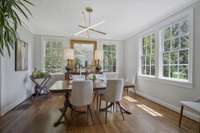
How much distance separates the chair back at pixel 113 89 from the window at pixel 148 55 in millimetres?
2027

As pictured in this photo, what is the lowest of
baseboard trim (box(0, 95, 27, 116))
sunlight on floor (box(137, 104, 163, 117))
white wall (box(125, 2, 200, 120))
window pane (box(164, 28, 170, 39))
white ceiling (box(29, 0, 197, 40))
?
sunlight on floor (box(137, 104, 163, 117))

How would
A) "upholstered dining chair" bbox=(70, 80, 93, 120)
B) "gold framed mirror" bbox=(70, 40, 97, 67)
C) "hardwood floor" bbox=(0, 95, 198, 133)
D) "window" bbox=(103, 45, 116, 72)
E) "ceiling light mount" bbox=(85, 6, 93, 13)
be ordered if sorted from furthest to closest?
"window" bbox=(103, 45, 116, 72) → "gold framed mirror" bbox=(70, 40, 97, 67) → "ceiling light mount" bbox=(85, 6, 93, 13) → "upholstered dining chair" bbox=(70, 80, 93, 120) → "hardwood floor" bbox=(0, 95, 198, 133)

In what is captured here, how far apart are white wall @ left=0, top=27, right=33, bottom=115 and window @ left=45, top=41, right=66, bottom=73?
1.03m

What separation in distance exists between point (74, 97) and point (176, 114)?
7.70 ft

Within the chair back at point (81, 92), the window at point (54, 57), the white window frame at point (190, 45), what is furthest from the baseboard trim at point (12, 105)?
the white window frame at point (190, 45)

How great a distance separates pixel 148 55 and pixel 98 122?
3034 millimetres

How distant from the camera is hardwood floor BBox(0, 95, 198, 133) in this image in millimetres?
2430

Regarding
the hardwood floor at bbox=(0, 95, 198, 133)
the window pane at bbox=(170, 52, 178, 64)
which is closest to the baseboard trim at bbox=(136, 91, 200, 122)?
the hardwood floor at bbox=(0, 95, 198, 133)

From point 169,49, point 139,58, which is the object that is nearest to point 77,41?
point 139,58

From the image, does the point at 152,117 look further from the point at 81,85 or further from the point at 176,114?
the point at 81,85

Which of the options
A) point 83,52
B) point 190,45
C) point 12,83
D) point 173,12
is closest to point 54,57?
point 83,52

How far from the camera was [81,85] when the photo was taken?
2561 millimetres

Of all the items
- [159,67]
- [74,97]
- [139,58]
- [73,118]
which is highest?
[139,58]

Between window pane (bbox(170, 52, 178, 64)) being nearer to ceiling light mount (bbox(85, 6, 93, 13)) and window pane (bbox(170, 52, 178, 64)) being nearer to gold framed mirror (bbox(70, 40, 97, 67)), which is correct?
ceiling light mount (bbox(85, 6, 93, 13))
